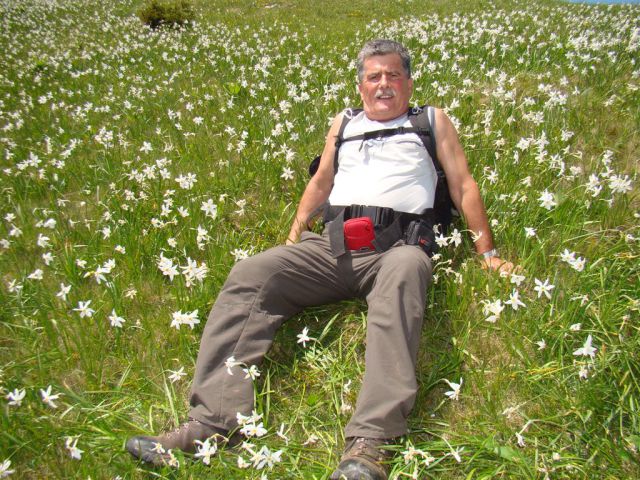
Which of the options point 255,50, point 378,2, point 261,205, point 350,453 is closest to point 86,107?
point 255,50

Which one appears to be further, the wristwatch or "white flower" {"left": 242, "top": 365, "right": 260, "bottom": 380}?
the wristwatch

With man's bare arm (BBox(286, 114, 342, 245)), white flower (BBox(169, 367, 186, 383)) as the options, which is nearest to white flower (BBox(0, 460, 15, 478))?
white flower (BBox(169, 367, 186, 383))

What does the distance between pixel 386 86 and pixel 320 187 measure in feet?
3.67

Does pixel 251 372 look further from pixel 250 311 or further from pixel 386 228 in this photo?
pixel 386 228

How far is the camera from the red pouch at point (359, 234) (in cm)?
341

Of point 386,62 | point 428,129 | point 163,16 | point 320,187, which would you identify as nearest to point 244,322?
point 320,187

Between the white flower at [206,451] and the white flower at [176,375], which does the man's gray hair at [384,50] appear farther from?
the white flower at [206,451]

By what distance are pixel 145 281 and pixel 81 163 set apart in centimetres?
301

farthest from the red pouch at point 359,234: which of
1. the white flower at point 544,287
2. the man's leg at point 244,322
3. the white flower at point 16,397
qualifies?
the white flower at point 16,397

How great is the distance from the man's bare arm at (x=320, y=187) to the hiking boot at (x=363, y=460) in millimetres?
2186

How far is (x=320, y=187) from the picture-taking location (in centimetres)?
434

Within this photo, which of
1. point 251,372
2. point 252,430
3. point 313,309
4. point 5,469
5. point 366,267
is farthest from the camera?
point 313,309

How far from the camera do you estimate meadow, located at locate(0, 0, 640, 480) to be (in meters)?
2.52

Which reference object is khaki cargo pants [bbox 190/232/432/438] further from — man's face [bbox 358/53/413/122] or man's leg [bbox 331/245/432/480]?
man's face [bbox 358/53/413/122]
